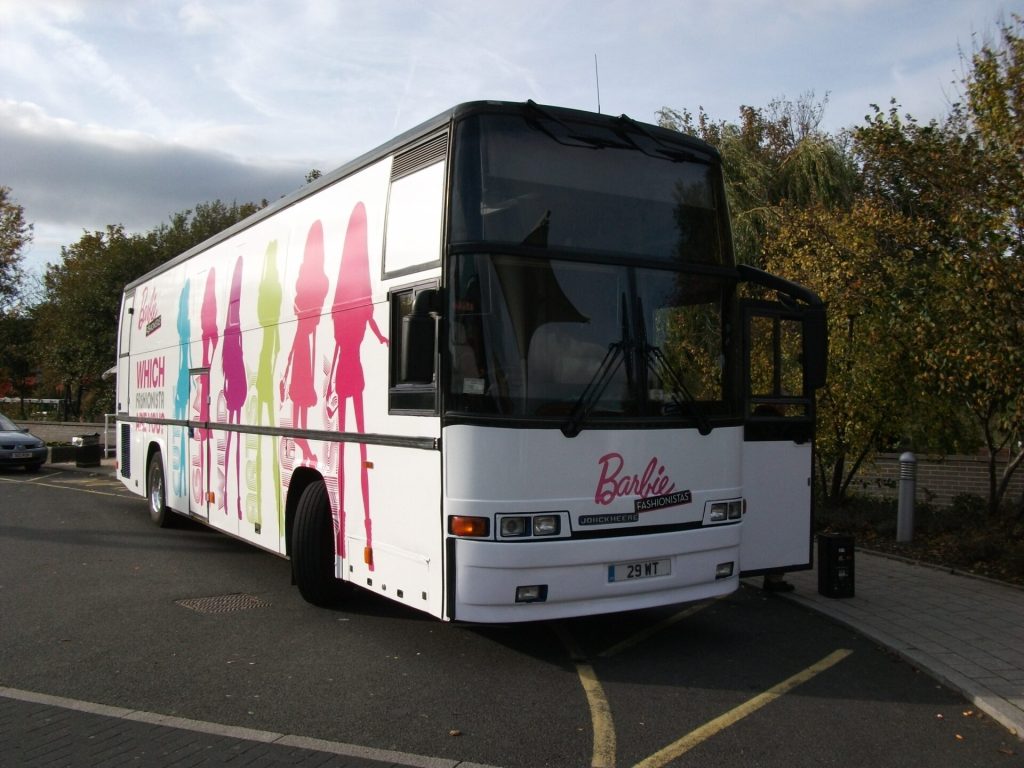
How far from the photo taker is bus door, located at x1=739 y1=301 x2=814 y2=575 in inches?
309

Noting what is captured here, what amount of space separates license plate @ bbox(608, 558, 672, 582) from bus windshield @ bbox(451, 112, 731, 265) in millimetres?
2091

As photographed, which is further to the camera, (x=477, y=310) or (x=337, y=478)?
(x=337, y=478)

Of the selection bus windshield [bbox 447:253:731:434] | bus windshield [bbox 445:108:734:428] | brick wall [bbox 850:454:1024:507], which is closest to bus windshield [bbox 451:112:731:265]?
bus windshield [bbox 445:108:734:428]

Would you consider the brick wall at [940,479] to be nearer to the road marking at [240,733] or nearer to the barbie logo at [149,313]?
the barbie logo at [149,313]

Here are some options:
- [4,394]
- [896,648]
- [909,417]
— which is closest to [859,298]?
[909,417]

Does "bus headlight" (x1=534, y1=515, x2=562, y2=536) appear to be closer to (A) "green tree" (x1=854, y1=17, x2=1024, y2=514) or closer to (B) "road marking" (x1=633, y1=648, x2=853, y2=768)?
(B) "road marking" (x1=633, y1=648, x2=853, y2=768)

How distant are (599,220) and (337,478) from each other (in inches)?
116

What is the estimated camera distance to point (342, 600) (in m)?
8.26

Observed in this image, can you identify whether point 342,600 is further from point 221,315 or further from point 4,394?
point 4,394

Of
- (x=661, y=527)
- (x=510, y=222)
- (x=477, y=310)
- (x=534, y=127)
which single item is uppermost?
(x=534, y=127)

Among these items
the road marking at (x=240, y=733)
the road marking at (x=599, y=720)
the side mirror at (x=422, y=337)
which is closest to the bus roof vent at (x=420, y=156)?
the side mirror at (x=422, y=337)

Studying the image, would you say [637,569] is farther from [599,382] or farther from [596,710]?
[599,382]

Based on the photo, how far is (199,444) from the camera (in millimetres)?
11250

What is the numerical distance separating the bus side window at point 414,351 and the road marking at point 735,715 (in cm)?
246
